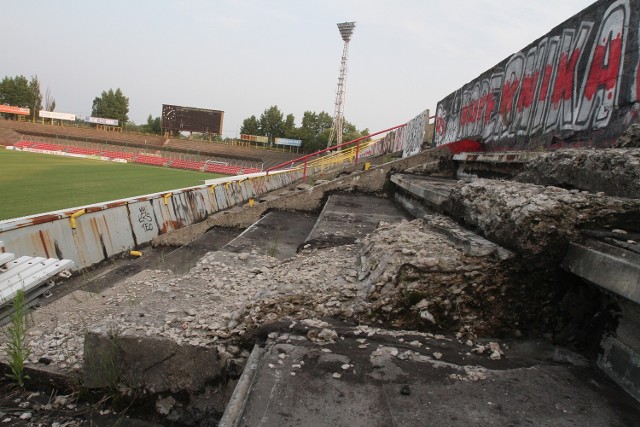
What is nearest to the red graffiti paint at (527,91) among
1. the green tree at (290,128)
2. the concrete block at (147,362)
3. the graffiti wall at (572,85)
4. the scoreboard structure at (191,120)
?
the graffiti wall at (572,85)

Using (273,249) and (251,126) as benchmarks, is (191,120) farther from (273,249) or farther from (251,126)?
(273,249)

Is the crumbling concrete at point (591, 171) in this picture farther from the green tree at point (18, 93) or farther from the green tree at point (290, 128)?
the green tree at point (18, 93)

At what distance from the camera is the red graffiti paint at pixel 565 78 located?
15.2ft

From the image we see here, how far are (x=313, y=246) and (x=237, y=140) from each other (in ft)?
267

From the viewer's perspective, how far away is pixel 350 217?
514cm

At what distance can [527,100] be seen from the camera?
229 inches

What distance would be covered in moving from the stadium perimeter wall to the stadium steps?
453mm

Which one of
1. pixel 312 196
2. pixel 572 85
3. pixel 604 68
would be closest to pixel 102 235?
pixel 312 196

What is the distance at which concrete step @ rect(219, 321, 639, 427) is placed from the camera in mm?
1433

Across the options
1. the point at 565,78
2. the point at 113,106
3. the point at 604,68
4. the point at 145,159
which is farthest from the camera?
the point at 113,106

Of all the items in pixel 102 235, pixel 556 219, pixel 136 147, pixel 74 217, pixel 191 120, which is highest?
pixel 191 120

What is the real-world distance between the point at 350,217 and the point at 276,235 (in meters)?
1.08

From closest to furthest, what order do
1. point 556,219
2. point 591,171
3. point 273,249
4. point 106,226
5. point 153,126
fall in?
point 556,219, point 591,171, point 273,249, point 106,226, point 153,126

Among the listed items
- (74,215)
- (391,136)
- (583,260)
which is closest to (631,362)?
(583,260)
